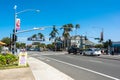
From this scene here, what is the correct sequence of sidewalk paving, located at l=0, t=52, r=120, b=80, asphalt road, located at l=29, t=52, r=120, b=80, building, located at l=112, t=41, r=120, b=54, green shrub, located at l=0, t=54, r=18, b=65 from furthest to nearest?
1. building, located at l=112, t=41, r=120, b=54
2. green shrub, located at l=0, t=54, r=18, b=65
3. asphalt road, located at l=29, t=52, r=120, b=80
4. sidewalk paving, located at l=0, t=52, r=120, b=80

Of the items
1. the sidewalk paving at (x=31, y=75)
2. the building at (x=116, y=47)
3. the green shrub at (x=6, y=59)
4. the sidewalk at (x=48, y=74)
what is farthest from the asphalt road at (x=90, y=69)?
the building at (x=116, y=47)

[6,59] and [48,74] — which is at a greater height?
[6,59]

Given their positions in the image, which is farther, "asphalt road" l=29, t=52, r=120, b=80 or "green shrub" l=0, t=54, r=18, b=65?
"green shrub" l=0, t=54, r=18, b=65

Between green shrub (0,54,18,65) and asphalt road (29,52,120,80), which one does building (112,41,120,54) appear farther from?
green shrub (0,54,18,65)

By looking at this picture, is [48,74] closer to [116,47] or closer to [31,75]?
[31,75]

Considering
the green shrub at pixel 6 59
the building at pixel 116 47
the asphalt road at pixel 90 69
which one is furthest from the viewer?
the building at pixel 116 47

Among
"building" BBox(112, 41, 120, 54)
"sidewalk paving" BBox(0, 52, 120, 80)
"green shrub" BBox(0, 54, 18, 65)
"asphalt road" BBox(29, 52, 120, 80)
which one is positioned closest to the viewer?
"sidewalk paving" BBox(0, 52, 120, 80)

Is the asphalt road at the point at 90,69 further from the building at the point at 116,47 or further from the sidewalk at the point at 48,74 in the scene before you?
the building at the point at 116,47

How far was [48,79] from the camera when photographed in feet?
45.8

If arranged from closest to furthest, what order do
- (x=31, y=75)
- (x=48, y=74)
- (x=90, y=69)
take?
1. (x=31, y=75)
2. (x=48, y=74)
3. (x=90, y=69)

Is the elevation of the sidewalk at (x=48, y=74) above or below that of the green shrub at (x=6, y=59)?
below

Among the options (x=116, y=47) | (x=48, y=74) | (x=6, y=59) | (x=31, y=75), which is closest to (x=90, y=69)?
(x=48, y=74)

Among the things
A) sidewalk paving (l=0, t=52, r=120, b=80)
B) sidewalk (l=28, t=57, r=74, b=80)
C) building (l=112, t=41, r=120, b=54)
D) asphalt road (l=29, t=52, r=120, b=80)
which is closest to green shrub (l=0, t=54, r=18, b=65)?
sidewalk (l=28, t=57, r=74, b=80)

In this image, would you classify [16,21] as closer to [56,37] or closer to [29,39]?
[29,39]
